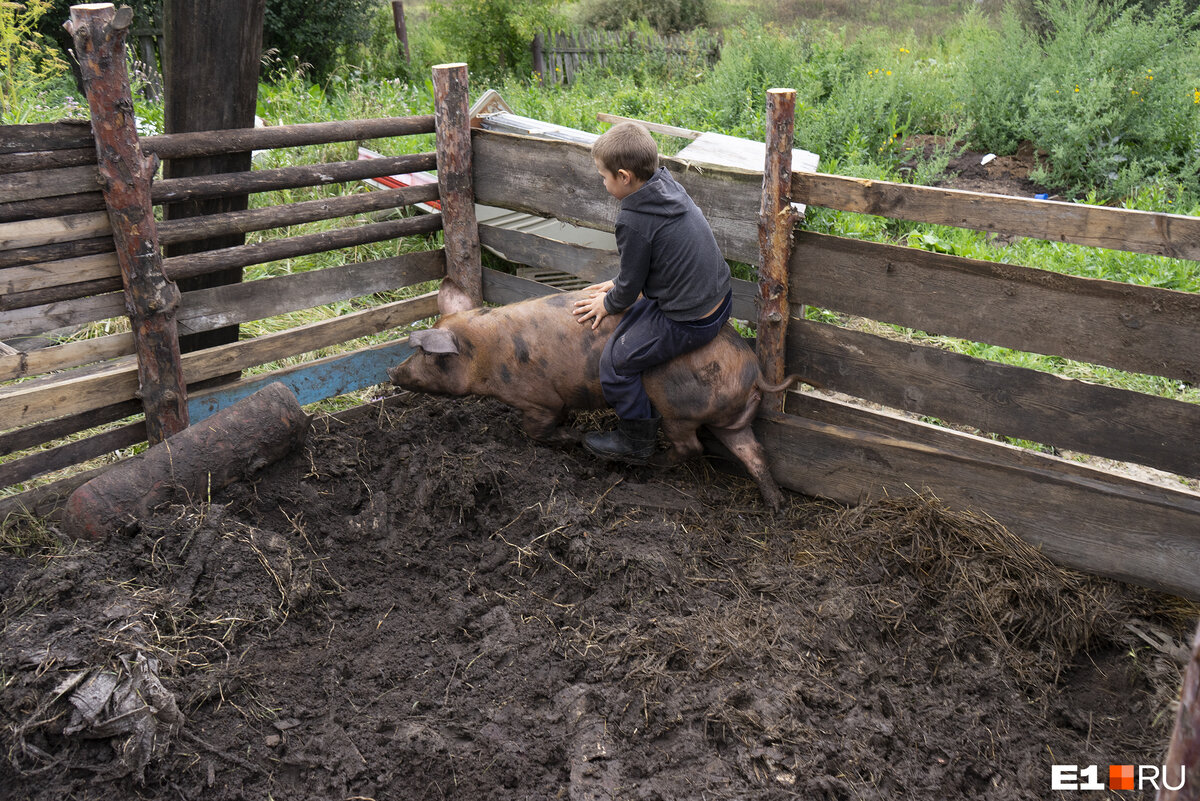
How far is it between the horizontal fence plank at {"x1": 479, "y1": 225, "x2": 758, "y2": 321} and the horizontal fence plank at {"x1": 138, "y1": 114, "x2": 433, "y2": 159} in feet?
2.63

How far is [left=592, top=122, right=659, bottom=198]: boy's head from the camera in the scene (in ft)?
12.3

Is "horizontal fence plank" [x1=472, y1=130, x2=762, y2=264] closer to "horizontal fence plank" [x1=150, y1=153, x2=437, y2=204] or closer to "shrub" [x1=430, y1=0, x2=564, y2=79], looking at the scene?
"horizontal fence plank" [x1=150, y1=153, x2=437, y2=204]

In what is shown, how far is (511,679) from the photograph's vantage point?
3.17 meters

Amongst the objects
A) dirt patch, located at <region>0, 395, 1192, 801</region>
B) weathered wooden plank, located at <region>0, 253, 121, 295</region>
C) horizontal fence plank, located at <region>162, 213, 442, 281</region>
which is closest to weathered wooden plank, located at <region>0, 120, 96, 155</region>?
weathered wooden plank, located at <region>0, 253, 121, 295</region>

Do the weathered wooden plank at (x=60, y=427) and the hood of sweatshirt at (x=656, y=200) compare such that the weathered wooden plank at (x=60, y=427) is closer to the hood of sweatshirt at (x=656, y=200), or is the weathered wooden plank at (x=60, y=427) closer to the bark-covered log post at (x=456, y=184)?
the bark-covered log post at (x=456, y=184)

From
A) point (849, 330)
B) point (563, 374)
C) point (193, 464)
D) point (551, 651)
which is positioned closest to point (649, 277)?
point (563, 374)

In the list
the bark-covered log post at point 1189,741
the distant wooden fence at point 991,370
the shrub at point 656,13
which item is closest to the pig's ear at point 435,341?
the distant wooden fence at point 991,370

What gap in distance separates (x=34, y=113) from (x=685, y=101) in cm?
668

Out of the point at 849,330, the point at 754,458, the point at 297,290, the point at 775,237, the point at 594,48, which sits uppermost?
the point at 594,48

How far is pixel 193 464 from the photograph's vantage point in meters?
3.83

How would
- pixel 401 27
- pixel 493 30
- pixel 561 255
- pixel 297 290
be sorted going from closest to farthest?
pixel 297 290 → pixel 561 255 → pixel 493 30 → pixel 401 27

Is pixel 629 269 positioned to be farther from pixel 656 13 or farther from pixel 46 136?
pixel 656 13

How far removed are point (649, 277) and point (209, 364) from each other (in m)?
2.41

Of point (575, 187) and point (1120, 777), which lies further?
point (575, 187)
